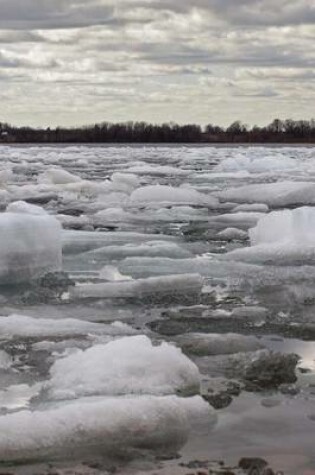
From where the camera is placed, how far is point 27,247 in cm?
666

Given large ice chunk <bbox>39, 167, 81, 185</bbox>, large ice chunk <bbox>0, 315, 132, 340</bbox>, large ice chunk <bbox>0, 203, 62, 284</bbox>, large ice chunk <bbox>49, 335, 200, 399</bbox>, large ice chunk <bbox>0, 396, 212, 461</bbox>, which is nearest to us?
large ice chunk <bbox>0, 396, 212, 461</bbox>

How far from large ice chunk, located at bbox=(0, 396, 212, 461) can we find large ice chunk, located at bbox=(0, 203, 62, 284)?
10.5 ft

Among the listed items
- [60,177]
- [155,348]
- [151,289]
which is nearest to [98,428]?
[155,348]

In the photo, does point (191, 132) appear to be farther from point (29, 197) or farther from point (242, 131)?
point (29, 197)

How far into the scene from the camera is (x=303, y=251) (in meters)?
7.70

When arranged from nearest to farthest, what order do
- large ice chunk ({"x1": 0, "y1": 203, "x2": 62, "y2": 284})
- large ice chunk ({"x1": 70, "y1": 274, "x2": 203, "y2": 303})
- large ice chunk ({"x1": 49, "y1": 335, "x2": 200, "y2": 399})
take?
large ice chunk ({"x1": 49, "y1": 335, "x2": 200, "y2": 399}), large ice chunk ({"x1": 70, "y1": 274, "x2": 203, "y2": 303}), large ice chunk ({"x1": 0, "y1": 203, "x2": 62, "y2": 284})

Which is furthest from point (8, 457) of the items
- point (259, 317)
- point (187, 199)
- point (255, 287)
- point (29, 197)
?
point (29, 197)

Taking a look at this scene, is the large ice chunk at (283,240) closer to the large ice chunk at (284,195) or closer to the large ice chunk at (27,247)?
the large ice chunk at (27,247)

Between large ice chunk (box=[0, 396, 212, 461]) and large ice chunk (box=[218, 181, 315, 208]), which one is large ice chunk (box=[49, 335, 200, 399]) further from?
large ice chunk (box=[218, 181, 315, 208])

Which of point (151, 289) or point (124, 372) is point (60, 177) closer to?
point (151, 289)

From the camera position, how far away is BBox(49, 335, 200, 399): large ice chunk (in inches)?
145

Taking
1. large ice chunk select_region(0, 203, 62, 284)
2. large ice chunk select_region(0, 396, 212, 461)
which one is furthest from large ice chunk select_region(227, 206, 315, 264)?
large ice chunk select_region(0, 396, 212, 461)

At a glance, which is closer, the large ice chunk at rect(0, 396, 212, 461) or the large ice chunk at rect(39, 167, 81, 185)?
the large ice chunk at rect(0, 396, 212, 461)

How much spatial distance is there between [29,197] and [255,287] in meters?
9.38
